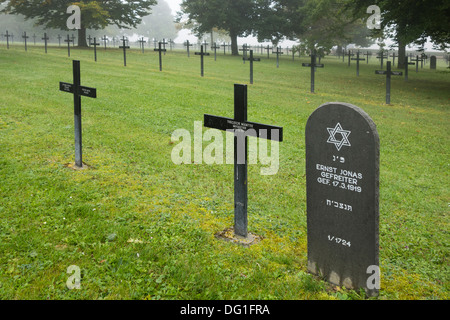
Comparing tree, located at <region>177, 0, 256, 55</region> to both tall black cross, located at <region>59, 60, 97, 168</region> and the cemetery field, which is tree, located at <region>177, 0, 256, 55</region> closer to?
the cemetery field

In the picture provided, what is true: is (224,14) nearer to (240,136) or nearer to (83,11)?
(83,11)

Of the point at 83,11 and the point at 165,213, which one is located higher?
the point at 83,11

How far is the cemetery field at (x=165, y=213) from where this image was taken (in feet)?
14.9

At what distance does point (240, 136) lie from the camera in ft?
17.9

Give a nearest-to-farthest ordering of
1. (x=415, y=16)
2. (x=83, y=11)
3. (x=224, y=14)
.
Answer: (x=415, y=16) → (x=83, y=11) → (x=224, y=14)

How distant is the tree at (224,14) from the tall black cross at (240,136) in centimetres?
4816

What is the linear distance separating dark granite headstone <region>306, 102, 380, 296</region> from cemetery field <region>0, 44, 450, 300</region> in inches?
11.0

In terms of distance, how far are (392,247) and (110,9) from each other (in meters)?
46.8

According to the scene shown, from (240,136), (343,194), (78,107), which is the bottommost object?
(343,194)

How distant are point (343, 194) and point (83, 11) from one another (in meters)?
44.2

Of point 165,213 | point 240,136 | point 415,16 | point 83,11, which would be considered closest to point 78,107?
point 165,213

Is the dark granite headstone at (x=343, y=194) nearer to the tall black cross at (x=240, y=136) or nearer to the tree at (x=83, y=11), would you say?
the tall black cross at (x=240, y=136)

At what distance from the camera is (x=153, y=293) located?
429 cm
